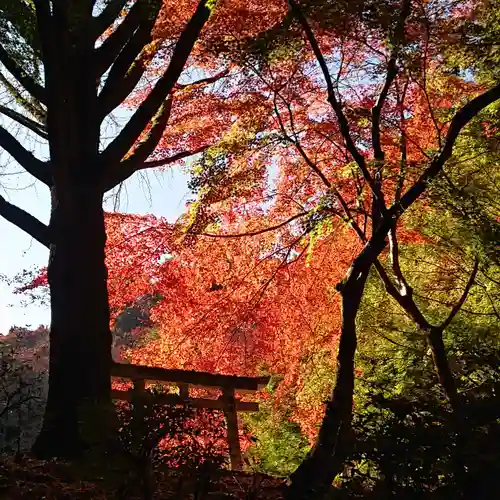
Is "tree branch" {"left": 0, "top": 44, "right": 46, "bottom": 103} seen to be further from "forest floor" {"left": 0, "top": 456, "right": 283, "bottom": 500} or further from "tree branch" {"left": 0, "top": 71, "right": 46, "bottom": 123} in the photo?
"forest floor" {"left": 0, "top": 456, "right": 283, "bottom": 500}

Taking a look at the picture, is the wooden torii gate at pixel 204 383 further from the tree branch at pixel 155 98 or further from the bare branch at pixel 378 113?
the bare branch at pixel 378 113

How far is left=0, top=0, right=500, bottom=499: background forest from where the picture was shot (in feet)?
9.64

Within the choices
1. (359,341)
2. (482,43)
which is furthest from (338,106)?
(359,341)

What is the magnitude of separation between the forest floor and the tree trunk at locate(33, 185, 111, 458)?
0.39 metres

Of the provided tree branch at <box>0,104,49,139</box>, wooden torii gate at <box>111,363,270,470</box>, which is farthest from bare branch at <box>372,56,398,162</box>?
tree branch at <box>0,104,49,139</box>

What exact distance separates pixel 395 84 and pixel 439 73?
621mm

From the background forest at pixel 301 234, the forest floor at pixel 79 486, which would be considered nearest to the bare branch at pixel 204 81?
the background forest at pixel 301 234

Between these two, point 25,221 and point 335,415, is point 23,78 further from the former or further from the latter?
point 335,415

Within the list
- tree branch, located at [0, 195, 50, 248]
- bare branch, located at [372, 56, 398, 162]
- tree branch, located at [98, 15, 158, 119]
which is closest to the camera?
bare branch, located at [372, 56, 398, 162]

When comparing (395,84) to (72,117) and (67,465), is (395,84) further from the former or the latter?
(67,465)

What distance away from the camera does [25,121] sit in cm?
716

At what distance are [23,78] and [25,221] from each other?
1.65 meters

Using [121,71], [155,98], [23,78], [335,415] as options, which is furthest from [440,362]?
[23,78]

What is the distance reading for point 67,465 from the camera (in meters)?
4.37
